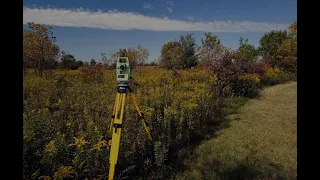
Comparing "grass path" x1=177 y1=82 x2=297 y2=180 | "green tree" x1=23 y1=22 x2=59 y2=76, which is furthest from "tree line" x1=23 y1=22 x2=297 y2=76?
"grass path" x1=177 y1=82 x2=297 y2=180

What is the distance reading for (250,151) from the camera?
438 cm

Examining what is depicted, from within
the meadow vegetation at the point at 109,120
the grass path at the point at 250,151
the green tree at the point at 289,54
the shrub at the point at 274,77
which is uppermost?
the green tree at the point at 289,54

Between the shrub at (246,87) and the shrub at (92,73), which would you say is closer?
the shrub at (246,87)

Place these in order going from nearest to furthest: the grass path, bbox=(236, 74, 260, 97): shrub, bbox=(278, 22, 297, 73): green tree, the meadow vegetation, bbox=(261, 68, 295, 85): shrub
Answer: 1. the meadow vegetation
2. the grass path
3. bbox=(236, 74, 260, 97): shrub
4. bbox=(261, 68, 295, 85): shrub
5. bbox=(278, 22, 297, 73): green tree

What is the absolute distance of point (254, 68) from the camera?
46.5 ft

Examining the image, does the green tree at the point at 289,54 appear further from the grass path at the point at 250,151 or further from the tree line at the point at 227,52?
the grass path at the point at 250,151

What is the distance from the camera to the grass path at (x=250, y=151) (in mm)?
3551

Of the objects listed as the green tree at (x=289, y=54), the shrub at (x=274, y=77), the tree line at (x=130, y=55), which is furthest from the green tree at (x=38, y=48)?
the green tree at (x=289, y=54)

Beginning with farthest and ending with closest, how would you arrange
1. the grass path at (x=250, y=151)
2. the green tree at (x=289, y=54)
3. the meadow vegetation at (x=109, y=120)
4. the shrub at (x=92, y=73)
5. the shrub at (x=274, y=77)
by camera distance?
the green tree at (x=289, y=54) < the shrub at (x=274, y=77) < the shrub at (x=92, y=73) < the grass path at (x=250, y=151) < the meadow vegetation at (x=109, y=120)

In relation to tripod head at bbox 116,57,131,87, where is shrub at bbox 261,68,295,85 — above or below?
above

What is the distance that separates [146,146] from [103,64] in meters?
9.84

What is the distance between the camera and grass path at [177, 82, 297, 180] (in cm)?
355

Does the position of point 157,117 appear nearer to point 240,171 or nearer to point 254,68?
point 240,171

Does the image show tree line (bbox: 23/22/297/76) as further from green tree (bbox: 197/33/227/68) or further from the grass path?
the grass path
